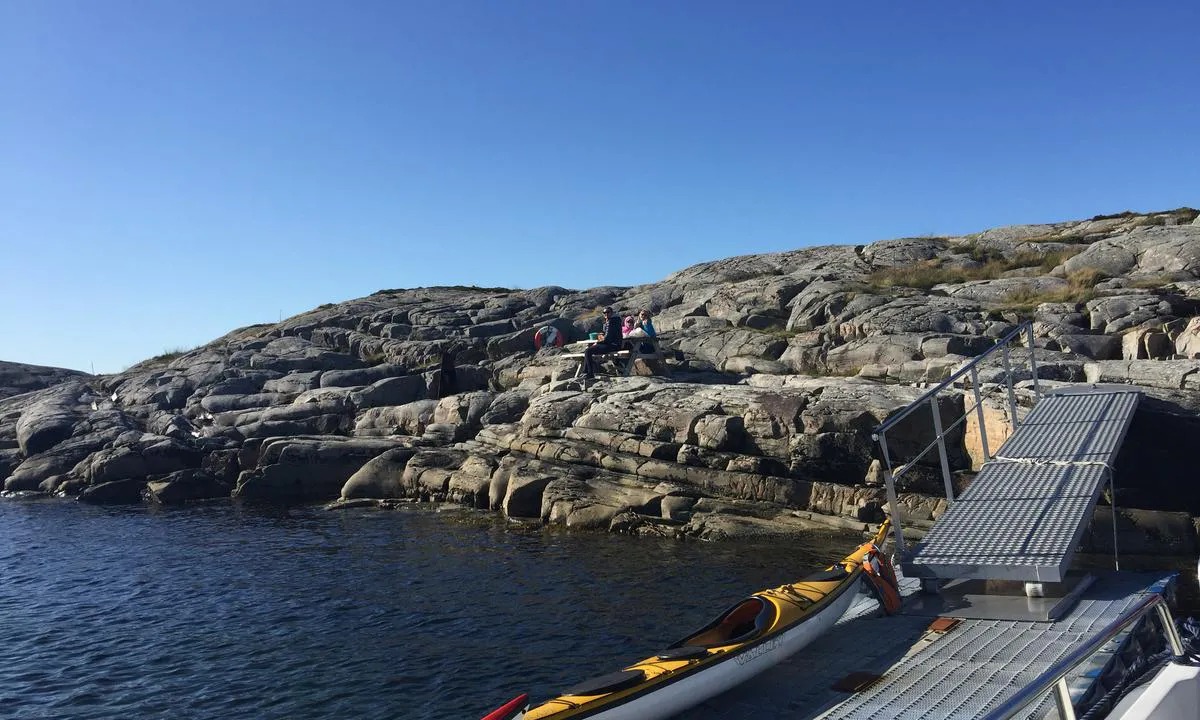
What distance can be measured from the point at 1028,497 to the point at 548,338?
3020cm

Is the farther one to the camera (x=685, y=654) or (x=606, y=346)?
(x=606, y=346)

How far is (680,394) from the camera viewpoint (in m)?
28.3

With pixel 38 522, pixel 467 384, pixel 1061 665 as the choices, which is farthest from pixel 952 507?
pixel 38 522

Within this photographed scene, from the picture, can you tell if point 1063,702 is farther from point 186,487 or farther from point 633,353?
point 186,487

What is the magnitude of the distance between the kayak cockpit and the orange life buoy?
30.0 meters

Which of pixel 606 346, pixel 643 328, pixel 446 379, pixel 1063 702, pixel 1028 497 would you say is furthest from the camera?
pixel 446 379

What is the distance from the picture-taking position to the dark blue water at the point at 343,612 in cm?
1352

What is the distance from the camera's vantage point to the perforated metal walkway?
10.7 m

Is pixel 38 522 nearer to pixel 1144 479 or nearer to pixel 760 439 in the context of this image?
pixel 760 439

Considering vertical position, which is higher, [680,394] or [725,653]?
[680,394]

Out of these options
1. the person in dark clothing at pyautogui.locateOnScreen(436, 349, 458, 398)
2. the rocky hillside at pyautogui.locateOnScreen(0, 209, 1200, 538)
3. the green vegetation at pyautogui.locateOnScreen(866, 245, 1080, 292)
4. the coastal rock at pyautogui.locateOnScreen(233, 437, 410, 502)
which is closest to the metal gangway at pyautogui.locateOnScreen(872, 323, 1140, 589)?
the rocky hillside at pyautogui.locateOnScreen(0, 209, 1200, 538)

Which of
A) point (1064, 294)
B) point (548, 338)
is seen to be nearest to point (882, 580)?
point (1064, 294)

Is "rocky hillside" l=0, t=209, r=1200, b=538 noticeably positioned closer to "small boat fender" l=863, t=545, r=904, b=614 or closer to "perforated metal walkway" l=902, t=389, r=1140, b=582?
"perforated metal walkway" l=902, t=389, r=1140, b=582

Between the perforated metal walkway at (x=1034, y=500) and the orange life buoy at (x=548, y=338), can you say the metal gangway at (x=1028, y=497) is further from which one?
the orange life buoy at (x=548, y=338)
